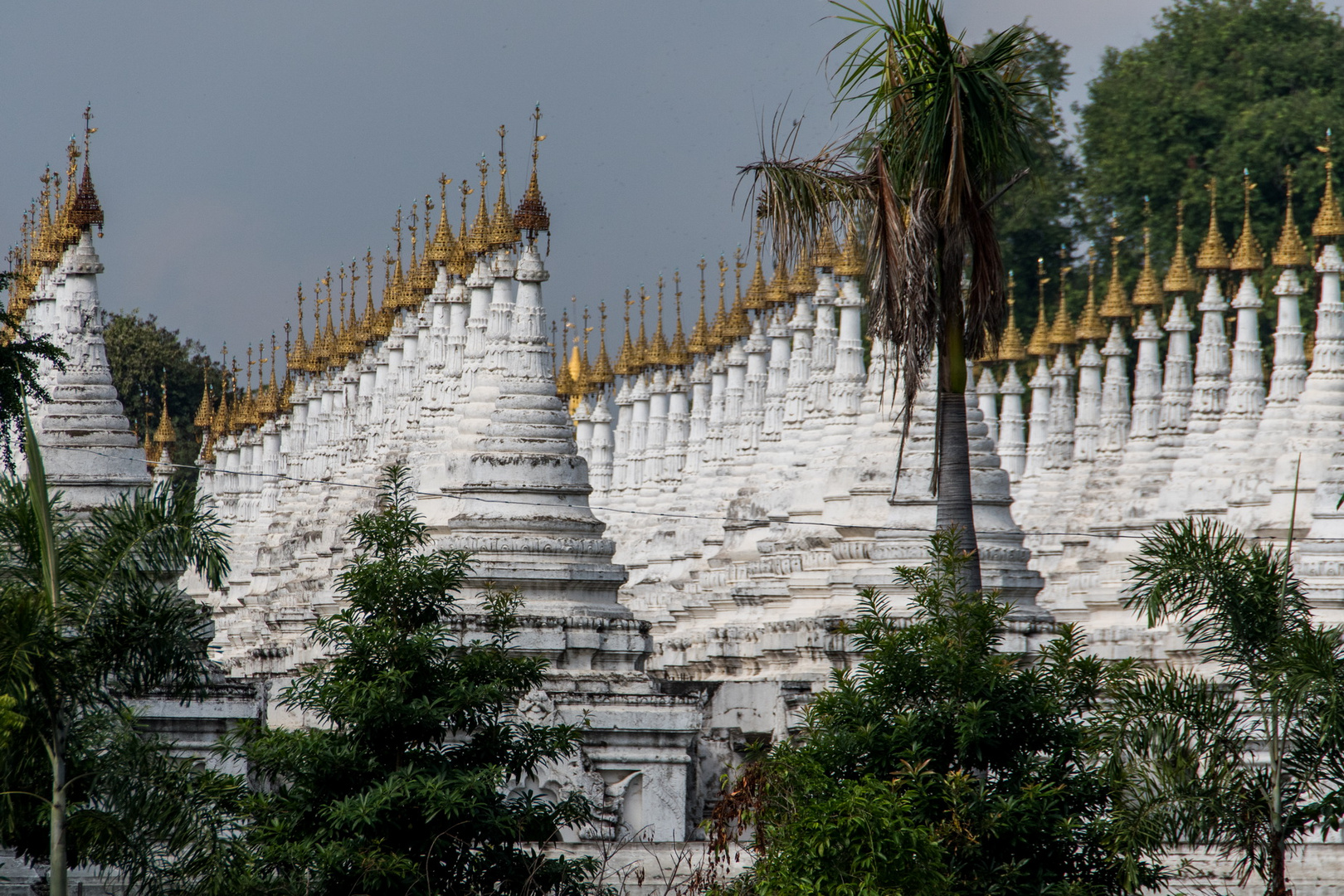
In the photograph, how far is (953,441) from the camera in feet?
70.0

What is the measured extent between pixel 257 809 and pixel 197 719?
5.24 m

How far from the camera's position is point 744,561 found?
3584 centimetres

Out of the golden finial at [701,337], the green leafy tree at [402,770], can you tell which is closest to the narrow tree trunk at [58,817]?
the green leafy tree at [402,770]

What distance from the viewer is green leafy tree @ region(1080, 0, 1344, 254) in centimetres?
5734

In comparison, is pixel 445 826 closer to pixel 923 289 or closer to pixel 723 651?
pixel 923 289

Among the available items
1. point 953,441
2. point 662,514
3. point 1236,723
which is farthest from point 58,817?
point 662,514

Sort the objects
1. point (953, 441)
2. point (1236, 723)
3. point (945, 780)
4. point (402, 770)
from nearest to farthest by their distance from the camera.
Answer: point (945, 780) → point (402, 770) → point (1236, 723) → point (953, 441)

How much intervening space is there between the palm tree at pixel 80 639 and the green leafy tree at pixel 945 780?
4.31m

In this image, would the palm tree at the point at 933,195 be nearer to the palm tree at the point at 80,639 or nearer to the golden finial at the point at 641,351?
the palm tree at the point at 80,639

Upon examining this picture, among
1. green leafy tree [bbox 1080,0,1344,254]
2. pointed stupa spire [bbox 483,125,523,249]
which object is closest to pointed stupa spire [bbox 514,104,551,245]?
pointed stupa spire [bbox 483,125,523,249]

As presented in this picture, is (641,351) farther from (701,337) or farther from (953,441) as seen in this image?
(953,441)

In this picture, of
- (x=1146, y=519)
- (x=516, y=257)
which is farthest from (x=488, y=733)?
(x=1146, y=519)

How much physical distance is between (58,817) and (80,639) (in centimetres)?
124

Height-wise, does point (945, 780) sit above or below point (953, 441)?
below
